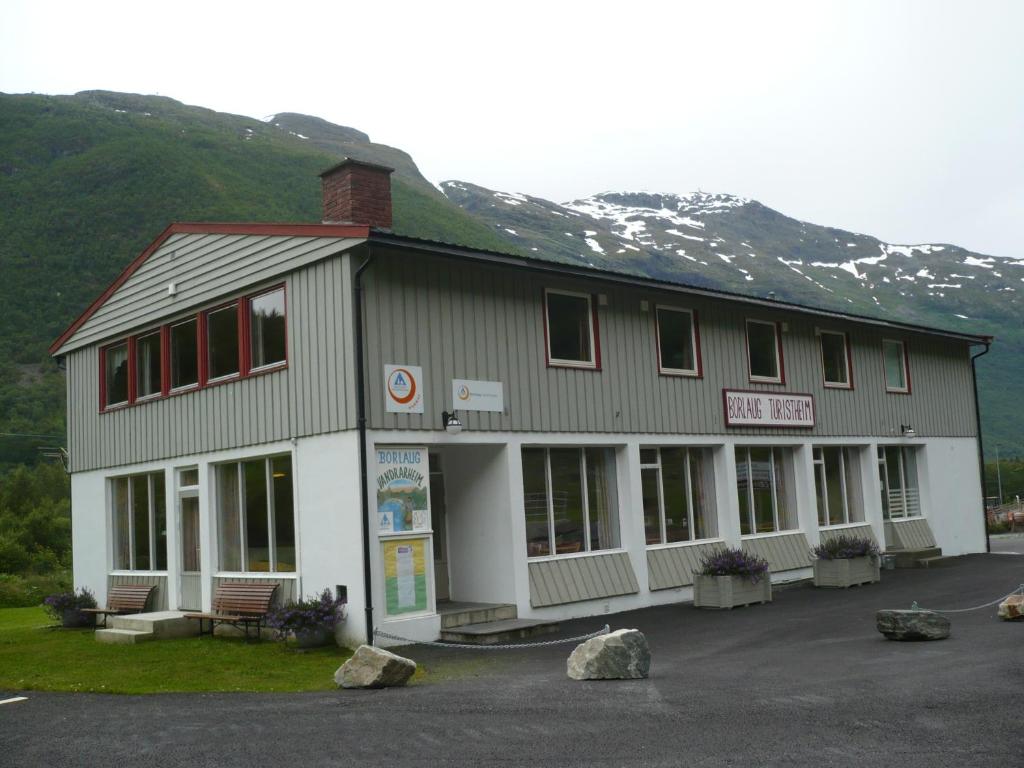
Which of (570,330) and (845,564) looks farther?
(845,564)

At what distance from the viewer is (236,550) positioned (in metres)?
16.2

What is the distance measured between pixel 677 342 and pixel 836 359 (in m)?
5.21

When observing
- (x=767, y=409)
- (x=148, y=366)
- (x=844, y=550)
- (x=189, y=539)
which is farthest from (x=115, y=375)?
(x=844, y=550)

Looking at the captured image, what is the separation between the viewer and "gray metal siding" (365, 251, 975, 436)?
14.6 meters

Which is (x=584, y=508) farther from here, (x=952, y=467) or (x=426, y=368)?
(x=952, y=467)

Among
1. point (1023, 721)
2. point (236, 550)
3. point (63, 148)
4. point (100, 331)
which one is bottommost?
point (1023, 721)

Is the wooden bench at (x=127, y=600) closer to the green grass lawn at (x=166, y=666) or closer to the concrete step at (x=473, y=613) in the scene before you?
the green grass lawn at (x=166, y=666)

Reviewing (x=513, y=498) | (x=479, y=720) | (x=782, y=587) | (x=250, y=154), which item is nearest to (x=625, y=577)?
(x=513, y=498)

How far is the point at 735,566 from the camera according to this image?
54.9ft

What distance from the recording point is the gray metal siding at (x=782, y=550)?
19.7 m

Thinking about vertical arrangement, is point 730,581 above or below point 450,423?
below

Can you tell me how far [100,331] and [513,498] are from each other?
872 cm

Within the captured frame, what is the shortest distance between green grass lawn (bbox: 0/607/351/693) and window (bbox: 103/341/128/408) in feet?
14.7

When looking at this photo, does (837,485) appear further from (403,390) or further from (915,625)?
(403,390)
